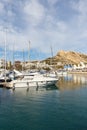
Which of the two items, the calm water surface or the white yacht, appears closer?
the calm water surface

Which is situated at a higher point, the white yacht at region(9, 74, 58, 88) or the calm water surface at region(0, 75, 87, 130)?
the white yacht at region(9, 74, 58, 88)

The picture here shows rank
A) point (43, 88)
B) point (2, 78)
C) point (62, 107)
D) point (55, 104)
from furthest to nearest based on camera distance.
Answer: point (2, 78)
point (43, 88)
point (55, 104)
point (62, 107)

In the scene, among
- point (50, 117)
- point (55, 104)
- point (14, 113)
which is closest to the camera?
point (50, 117)

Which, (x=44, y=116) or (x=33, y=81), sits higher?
(x=33, y=81)

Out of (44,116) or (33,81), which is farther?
(33,81)

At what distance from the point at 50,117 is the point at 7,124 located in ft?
19.5

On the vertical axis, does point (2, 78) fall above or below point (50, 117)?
above

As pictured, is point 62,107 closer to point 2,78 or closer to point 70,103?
point 70,103

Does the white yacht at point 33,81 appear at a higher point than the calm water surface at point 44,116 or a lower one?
higher

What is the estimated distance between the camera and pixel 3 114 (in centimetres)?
3366

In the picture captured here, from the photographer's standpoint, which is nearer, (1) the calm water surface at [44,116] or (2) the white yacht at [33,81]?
(1) the calm water surface at [44,116]

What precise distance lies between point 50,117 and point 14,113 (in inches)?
213

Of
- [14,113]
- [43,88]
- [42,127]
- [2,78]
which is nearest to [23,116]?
[14,113]

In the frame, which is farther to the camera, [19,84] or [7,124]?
[19,84]
